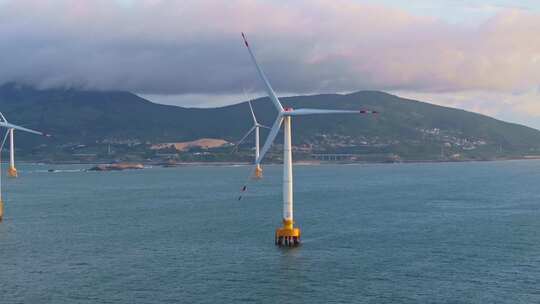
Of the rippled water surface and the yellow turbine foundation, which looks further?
the yellow turbine foundation

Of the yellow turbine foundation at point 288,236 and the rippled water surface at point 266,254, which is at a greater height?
the yellow turbine foundation at point 288,236

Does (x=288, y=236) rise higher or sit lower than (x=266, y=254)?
higher

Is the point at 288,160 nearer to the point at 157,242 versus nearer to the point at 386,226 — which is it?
the point at 157,242

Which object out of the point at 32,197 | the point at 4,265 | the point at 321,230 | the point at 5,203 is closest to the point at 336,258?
the point at 321,230

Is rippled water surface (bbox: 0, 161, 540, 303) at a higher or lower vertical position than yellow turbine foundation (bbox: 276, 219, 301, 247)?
lower

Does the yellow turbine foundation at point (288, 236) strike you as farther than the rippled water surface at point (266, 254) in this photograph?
Yes
